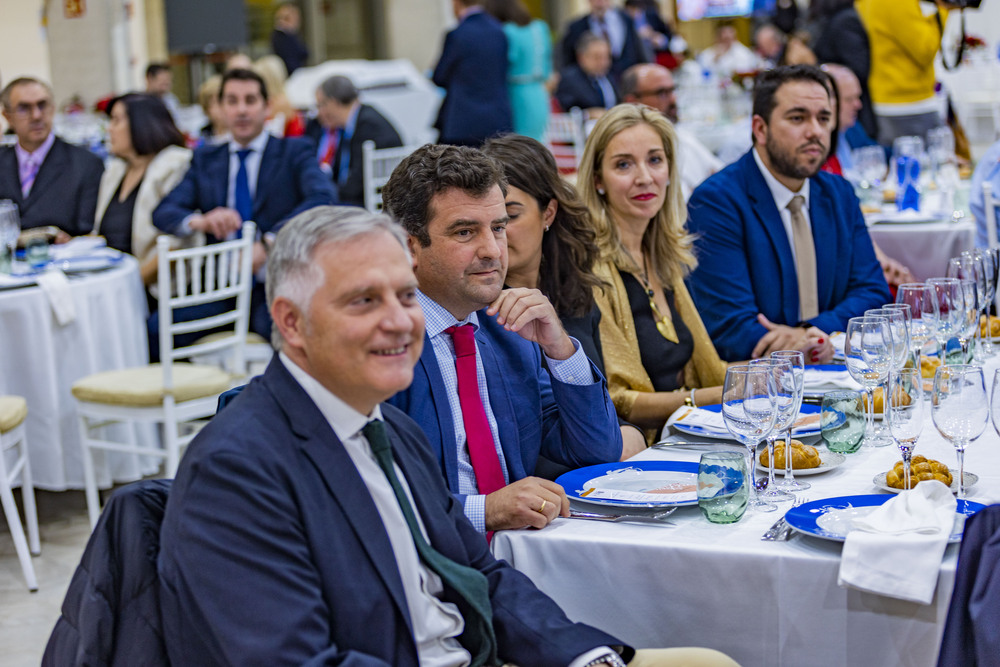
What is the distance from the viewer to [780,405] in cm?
175

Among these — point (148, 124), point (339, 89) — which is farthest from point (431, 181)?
point (339, 89)

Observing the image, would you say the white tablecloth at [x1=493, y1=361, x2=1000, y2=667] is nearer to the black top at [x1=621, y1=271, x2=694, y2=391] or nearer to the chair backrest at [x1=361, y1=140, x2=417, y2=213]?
the black top at [x1=621, y1=271, x2=694, y2=391]

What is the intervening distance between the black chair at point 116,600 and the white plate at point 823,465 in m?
0.96

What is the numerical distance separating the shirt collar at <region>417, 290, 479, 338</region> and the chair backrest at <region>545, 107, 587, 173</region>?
6203 mm

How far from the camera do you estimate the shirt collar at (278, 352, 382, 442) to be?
1.41 meters

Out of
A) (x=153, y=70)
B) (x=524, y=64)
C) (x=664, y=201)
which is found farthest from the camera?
(x=153, y=70)

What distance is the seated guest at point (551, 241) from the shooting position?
2.39 m

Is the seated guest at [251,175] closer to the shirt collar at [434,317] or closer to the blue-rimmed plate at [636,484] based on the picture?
the shirt collar at [434,317]

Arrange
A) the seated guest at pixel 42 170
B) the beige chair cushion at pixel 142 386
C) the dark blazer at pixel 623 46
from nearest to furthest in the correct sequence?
the beige chair cushion at pixel 142 386 < the seated guest at pixel 42 170 < the dark blazer at pixel 623 46

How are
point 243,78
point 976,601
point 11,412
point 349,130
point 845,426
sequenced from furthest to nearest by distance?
point 349,130, point 243,78, point 11,412, point 845,426, point 976,601

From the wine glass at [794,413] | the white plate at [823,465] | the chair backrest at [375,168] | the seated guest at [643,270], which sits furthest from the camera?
the chair backrest at [375,168]

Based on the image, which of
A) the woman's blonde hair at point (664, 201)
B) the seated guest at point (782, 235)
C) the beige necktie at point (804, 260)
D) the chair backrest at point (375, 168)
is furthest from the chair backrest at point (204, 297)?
the beige necktie at point (804, 260)

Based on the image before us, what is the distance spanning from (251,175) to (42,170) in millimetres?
923

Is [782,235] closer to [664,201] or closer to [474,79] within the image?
[664,201]
